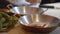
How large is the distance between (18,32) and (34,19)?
0.43 feet

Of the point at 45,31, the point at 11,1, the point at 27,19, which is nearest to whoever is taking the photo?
the point at 45,31

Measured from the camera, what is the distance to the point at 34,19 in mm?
766

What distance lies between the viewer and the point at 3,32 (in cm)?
67

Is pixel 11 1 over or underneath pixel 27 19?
over

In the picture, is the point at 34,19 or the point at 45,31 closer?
the point at 45,31

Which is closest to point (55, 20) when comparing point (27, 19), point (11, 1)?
point (27, 19)

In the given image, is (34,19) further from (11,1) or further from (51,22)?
(11,1)

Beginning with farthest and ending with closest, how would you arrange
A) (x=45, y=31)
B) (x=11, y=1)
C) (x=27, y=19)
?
(x=11, y=1)
(x=27, y=19)
(x=45, y=31)

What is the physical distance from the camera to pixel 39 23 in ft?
2.37

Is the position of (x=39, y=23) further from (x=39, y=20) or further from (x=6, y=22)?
(x=6, y=22)

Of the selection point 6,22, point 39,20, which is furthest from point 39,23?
point 6,22

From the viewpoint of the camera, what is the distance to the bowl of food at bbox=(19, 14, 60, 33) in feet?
2.07

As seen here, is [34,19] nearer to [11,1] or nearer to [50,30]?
[50,30]

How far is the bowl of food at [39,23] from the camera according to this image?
0.63 meters
